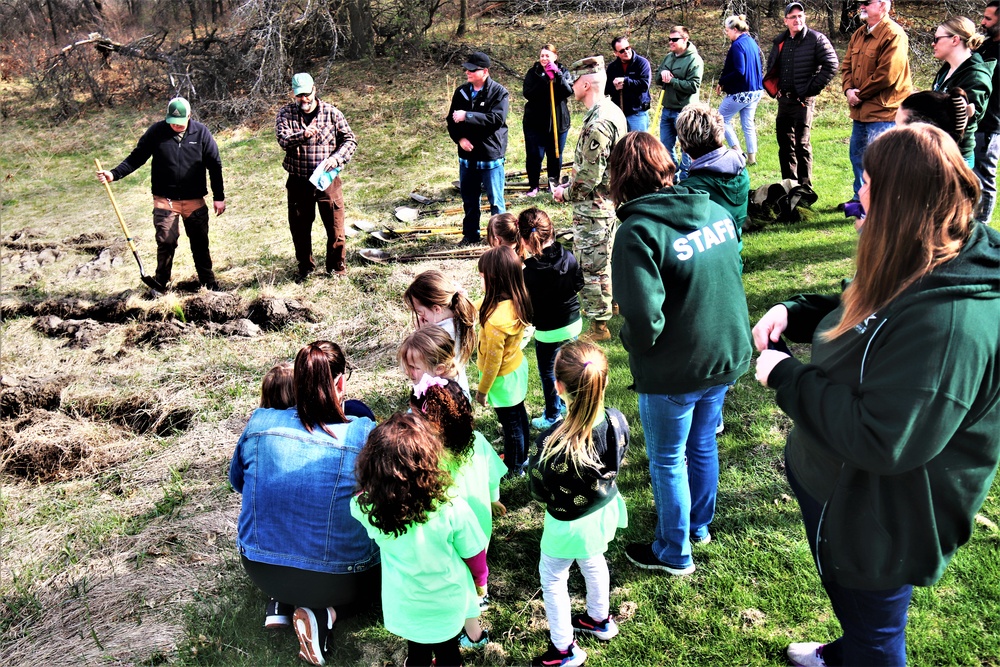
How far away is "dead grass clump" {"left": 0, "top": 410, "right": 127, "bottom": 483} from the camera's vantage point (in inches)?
186

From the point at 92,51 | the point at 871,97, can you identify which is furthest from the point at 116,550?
the point at 92,51

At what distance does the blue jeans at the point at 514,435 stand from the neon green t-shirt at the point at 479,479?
766 mm

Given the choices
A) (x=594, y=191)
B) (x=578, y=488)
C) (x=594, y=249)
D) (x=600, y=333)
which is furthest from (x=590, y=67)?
(x=578, y=488)

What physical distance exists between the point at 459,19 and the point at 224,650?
15.9 meters

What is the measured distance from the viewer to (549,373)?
4484mm

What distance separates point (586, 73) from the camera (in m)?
Answer: 5.50

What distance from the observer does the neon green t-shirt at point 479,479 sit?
9.68ft

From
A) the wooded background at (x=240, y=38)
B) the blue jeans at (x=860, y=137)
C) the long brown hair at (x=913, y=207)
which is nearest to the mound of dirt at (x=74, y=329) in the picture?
the long brown hair at (x=913, y=207)

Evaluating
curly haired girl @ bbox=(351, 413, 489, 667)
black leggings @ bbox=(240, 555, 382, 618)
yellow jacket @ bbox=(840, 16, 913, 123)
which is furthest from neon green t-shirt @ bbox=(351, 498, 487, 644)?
yellow jacket @ bbox=(840, 16, 913, 123)

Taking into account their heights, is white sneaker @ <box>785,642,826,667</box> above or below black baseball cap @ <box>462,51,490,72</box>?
below

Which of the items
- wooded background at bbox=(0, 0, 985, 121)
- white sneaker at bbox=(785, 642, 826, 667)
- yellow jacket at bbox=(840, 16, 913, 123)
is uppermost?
wooded background at bbox=(0, 0, 985, 121)

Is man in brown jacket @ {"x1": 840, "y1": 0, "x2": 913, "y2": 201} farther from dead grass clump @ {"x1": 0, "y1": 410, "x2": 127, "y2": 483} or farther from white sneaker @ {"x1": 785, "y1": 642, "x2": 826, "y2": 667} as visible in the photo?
dead grass clump @ {"x1": 0, "y1": 410, "x2": 127, "y2": 483}

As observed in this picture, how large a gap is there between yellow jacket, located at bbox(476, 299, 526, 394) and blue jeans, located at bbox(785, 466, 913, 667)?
1855 millimetres

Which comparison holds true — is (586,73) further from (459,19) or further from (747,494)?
(459,19)
